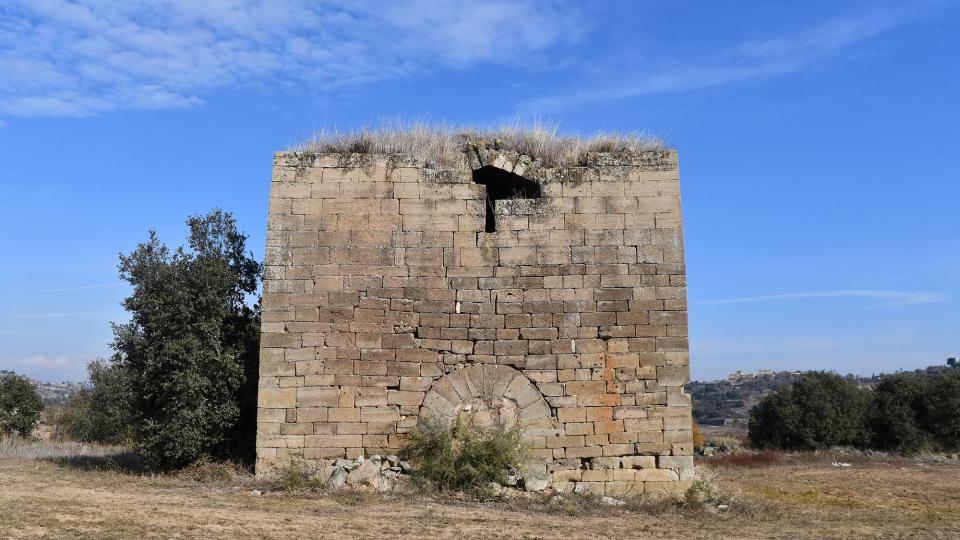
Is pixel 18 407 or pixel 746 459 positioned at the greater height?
pixel 18 407

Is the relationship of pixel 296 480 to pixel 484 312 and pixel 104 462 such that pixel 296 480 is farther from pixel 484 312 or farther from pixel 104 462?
pixel 104 462

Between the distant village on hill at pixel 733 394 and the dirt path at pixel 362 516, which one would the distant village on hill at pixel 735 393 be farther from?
the dirt path at pixel 362 516

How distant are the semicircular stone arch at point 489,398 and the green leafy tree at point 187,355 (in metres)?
2.76

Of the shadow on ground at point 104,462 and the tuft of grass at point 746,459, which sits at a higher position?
the shadow on ground at point 104,462

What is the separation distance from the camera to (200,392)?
9.28m

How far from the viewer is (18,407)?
1681 cm

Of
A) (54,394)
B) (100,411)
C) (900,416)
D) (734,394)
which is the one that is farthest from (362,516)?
(54,394)

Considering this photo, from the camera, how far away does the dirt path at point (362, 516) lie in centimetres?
638

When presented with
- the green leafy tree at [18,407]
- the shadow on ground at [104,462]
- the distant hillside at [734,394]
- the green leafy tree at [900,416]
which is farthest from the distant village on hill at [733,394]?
the shadow on ground at [104,462]

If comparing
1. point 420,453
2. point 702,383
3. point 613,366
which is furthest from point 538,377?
point 702,383

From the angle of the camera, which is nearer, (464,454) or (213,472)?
(464,454)

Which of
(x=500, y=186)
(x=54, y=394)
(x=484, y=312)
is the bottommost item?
(x=54, y=394)

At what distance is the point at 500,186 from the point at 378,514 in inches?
192

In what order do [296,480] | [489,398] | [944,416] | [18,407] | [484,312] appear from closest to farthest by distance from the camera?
[296,480] < [489,398] < [484,312] < [18,407] < [944,416]
